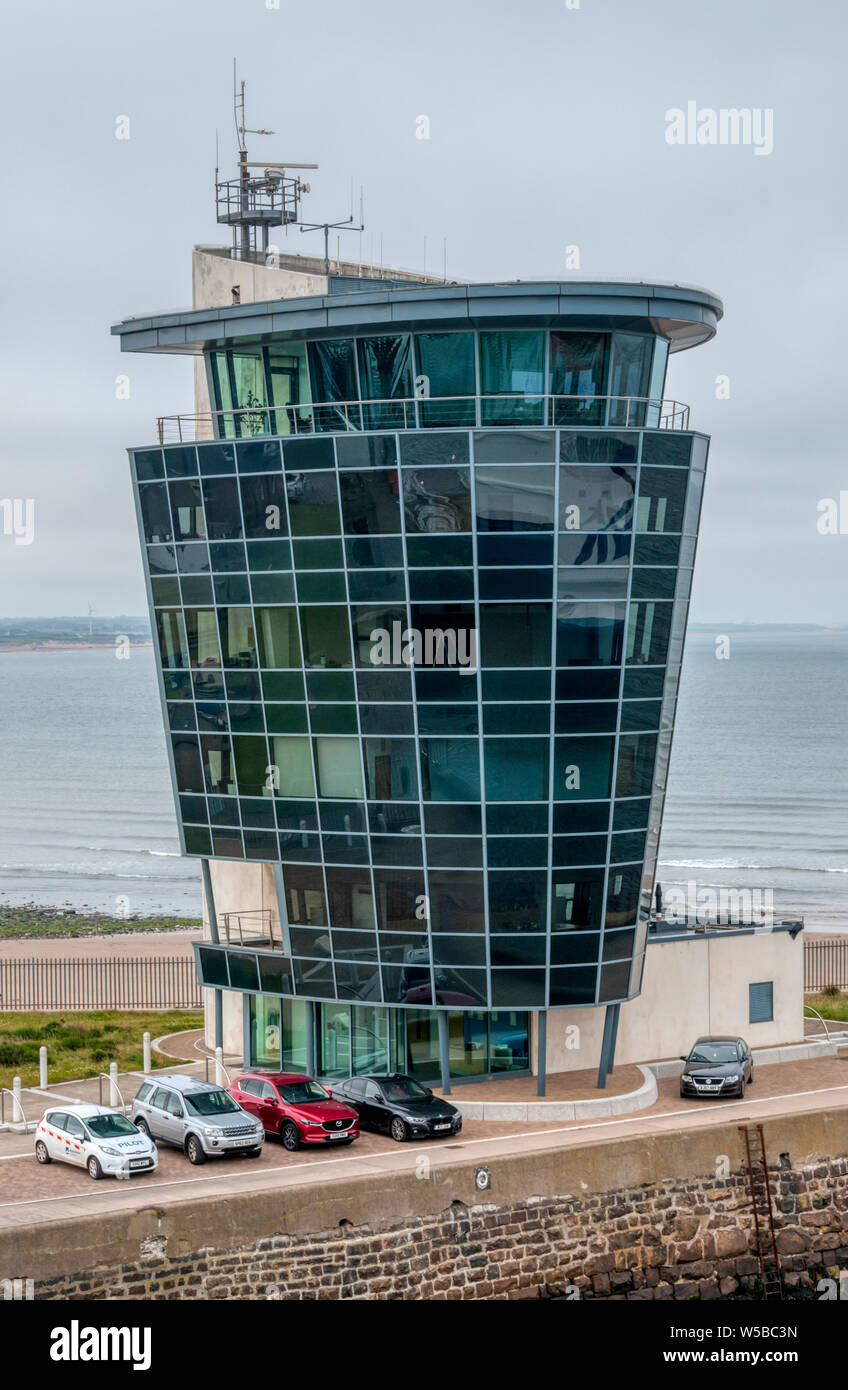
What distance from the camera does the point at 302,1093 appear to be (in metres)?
35.4

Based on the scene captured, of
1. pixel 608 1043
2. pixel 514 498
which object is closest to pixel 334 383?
pixel 514 498

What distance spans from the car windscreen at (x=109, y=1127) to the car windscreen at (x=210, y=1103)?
1.43 metres

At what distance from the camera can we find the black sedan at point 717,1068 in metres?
38.4

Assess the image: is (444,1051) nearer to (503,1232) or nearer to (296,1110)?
(296,1110)

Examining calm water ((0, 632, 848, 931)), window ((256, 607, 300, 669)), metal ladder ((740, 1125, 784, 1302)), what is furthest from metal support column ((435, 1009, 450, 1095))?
calm water ((0, 632, 848, 931))

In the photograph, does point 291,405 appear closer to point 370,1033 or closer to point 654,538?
point 654,538

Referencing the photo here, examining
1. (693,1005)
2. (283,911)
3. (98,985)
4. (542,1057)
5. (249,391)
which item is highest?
(249,391)

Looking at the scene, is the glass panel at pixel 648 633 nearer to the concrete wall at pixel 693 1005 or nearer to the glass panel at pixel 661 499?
the glass panel at pixel 661 499

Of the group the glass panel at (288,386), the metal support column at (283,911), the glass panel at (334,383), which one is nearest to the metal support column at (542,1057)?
the metal support column at (283,911)

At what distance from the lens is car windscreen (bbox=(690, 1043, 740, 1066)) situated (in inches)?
1556

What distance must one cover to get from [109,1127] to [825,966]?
3418 centimetres

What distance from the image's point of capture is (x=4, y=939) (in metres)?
74.2

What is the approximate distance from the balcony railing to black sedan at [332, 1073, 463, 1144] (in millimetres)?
13803

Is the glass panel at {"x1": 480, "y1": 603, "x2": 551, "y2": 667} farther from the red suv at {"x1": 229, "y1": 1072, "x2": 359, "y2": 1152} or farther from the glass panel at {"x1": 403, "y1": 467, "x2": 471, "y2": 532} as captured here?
the red suv at {"x1": 229, "y1": 1072, "x2": 359, "y2": 1152}
